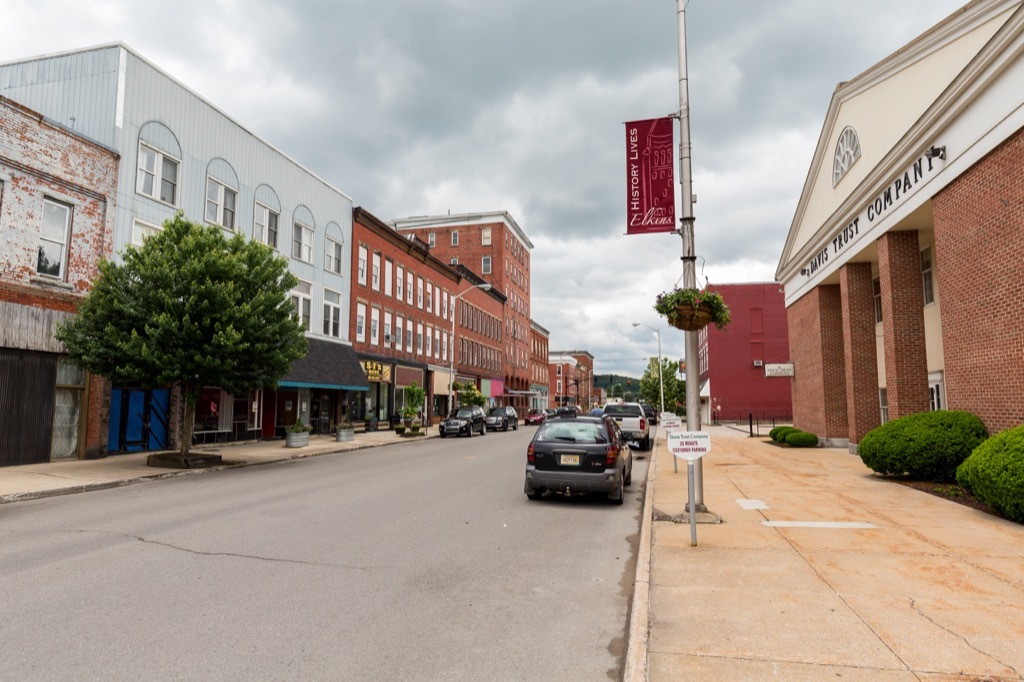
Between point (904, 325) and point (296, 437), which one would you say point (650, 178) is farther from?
point (296, 437)

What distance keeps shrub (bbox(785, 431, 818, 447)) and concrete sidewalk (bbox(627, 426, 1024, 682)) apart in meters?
13.3

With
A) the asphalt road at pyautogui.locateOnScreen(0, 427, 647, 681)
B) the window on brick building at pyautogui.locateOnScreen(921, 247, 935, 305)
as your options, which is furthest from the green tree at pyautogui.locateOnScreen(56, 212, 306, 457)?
the window on brick building at pyautogui.locateOnScreen(921, 247, 935, 305)

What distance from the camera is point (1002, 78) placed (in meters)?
11.6

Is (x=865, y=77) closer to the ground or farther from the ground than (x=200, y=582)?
farther from the ground

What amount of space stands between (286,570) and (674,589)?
3.91 m

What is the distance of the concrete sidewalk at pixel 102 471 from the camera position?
12516mm

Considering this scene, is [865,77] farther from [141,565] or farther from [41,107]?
[41,107]

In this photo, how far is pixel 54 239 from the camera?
57.2ft

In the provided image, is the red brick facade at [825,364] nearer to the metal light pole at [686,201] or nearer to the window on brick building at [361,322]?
the metal light pole at [686,201]

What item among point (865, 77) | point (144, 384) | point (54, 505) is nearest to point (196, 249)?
point (144, 384)

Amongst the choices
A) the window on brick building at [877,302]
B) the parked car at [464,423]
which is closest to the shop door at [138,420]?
the parked car at [464,423]

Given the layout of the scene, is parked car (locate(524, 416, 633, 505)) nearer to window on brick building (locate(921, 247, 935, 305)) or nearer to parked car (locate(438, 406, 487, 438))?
window on brick building (locate(921, 247, 935, 305))

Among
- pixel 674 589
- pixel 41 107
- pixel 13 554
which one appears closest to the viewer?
pixel 674 589

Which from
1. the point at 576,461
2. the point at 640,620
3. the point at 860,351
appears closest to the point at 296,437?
the point at 576,461
